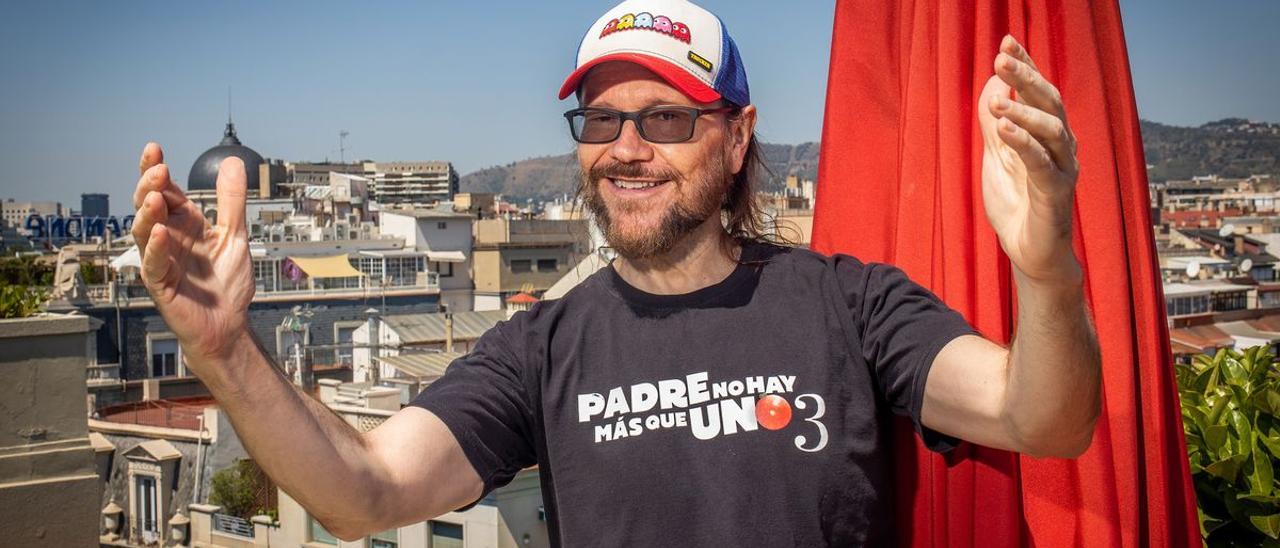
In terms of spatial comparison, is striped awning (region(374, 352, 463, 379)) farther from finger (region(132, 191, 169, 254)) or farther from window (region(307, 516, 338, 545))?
finger (region(132, 191, 169, 254))

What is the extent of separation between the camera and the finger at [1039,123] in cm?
141

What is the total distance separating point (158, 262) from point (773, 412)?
946 mm

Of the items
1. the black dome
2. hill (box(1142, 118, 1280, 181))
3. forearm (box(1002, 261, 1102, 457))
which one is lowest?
forearm (box(1002, 261, 1102, 457))

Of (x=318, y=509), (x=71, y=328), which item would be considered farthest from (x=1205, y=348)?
(x=318, y=509)

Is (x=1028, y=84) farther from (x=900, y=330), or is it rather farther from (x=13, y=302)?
(x=13, y=302)

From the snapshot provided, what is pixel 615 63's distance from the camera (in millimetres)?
2127

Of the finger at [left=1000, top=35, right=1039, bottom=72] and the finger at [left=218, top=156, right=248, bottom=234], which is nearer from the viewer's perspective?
the finger at [left=1000, top=35, right=1039, bottom=72]

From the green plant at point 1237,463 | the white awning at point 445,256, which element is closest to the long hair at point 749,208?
the green plant at point 1237,463

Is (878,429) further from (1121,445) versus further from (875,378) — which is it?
(1121,445)

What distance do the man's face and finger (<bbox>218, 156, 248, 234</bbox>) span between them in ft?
2.32

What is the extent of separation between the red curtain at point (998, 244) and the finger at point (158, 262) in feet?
4.05

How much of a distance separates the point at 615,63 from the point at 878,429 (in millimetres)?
816

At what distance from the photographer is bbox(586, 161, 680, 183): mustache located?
2.11 meters

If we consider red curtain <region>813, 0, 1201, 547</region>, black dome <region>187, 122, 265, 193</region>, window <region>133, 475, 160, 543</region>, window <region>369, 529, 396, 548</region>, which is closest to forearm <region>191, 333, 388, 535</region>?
red curtain <region>813, 0, 1201, 547</region>
